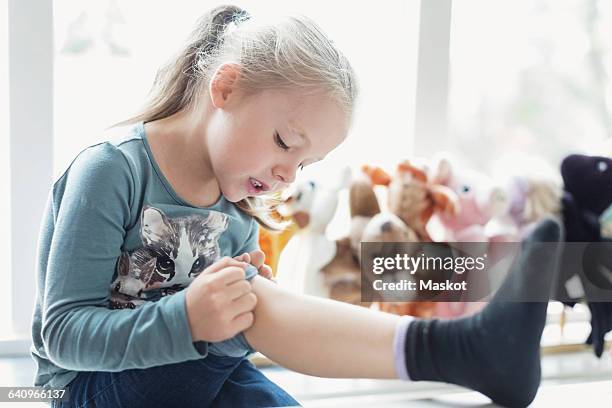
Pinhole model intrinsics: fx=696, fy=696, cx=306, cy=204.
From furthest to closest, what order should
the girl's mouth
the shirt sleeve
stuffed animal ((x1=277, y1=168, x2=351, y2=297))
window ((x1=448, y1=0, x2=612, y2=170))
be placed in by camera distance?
window ((x1=448, y1=0, x2=612, y2=170))
stuffed animal ((x1=277, y1=168, x2=351, y2=297))
the girl's mouth
the shirt sleeve

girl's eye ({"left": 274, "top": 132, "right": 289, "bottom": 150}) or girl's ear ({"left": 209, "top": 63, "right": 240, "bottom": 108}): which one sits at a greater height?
girl's ear ({"left": 209, "top": 63, "right": 240, "bottom": 108})

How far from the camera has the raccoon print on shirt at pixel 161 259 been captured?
2.83ft

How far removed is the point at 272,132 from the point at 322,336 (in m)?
0.25

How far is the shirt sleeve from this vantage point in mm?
774

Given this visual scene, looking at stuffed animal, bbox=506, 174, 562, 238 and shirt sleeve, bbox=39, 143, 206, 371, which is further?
stuffed animal, bbox=506, 174, 562, 238

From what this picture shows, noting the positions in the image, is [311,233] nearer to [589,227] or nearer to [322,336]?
[322,336]

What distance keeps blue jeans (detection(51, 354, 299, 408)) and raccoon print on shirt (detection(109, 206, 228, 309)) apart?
9 centimetres

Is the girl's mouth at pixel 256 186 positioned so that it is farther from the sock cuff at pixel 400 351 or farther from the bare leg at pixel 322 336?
the sock cuff at pixel 400 351

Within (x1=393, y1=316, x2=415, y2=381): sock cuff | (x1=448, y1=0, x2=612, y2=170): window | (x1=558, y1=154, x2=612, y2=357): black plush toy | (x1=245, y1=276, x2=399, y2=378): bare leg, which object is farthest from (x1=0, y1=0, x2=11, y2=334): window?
(x1=558, y1=154, x2=612, y2=357): black plush toy

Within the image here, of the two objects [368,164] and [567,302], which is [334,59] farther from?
[567,302]

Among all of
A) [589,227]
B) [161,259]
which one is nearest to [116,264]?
[161,259]

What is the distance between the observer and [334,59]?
2.85 ft

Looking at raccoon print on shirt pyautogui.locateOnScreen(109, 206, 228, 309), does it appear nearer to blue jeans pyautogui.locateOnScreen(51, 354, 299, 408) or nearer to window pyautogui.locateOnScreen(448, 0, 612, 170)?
blue jeans pyautogui.locateOnScreen(51, 354, 299, 408)

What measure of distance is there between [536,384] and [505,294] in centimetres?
12
